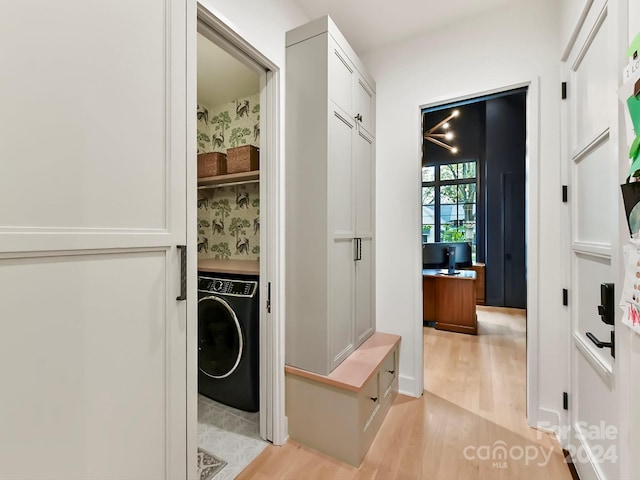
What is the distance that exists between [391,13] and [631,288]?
218 centimetres

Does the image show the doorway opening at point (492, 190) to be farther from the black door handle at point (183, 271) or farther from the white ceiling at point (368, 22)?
the black door handle at point (183, 271)

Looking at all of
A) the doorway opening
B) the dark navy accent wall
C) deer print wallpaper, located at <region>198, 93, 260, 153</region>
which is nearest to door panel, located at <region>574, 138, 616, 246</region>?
deer print wallpaper, located at <region>198, 93, 260, 153</region>

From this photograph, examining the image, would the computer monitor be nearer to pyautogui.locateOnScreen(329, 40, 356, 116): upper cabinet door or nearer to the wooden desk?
the wooden desk

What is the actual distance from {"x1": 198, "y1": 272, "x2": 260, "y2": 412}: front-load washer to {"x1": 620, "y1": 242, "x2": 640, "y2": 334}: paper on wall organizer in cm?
178

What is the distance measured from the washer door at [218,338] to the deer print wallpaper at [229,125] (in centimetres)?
153

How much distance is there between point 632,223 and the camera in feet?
3.07

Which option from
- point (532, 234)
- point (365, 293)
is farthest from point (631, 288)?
point (365, 293)

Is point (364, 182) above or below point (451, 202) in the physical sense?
below

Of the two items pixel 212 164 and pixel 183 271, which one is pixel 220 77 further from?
pixel 183 271

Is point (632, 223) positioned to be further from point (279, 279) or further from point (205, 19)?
point (205, 19)

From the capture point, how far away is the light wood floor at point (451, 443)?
1585mm

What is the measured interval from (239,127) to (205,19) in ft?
5.23

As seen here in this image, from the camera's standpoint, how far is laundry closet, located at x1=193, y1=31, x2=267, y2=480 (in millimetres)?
1928

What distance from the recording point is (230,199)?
2936 millimetres
